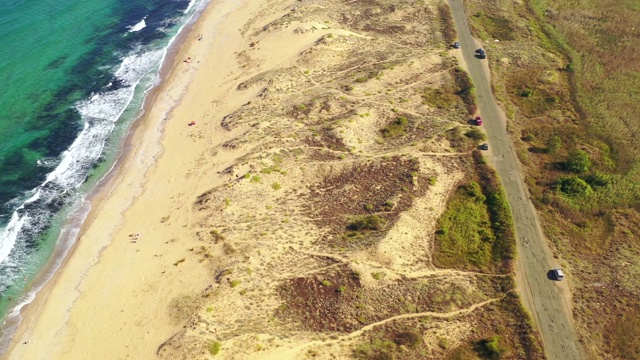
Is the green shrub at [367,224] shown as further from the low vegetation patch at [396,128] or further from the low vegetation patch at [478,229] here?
the low vegetation patch at [396,128]

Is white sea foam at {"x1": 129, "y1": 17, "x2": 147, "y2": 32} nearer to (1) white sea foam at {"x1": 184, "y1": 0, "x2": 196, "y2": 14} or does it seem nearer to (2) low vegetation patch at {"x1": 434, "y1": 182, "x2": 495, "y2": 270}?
(1) white sea foam at {"x1": 184, "y1": 0, "x2": 196, "y2": 14}

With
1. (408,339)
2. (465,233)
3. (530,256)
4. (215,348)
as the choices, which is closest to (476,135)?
(465,233)

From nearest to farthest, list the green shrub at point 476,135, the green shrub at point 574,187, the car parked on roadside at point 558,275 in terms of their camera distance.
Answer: the car parked on roadside at point 558,275 < the green shrub at point 574,187 < the green shrub at point 476,135

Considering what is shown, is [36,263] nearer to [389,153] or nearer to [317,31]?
[389,153]

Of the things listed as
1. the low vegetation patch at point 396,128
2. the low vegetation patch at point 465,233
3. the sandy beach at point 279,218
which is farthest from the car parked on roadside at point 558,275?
the low vegetation patch at point 396,128

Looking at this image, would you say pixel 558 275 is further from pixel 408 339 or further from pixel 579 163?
pixel 579 163

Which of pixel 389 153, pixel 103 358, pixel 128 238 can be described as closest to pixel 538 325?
pixel 389 153
